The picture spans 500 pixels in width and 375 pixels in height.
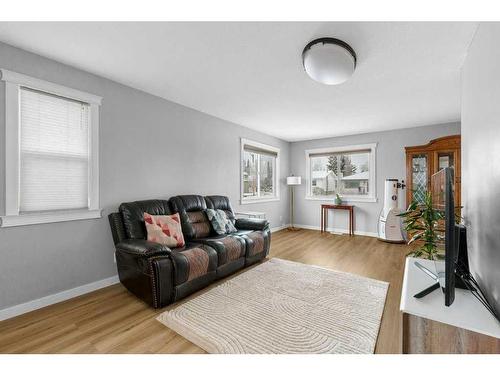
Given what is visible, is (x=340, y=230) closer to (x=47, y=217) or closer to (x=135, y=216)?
(x=135, y=216)

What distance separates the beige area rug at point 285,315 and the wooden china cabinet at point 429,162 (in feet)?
8.63

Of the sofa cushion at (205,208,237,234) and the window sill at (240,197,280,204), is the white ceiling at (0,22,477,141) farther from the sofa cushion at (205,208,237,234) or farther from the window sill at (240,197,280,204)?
the window sill at (240,197,280,204)

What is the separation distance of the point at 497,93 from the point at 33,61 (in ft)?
11.6

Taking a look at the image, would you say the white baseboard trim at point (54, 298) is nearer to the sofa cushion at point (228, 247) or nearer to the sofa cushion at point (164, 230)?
the sofa cushion at point (164, 230)

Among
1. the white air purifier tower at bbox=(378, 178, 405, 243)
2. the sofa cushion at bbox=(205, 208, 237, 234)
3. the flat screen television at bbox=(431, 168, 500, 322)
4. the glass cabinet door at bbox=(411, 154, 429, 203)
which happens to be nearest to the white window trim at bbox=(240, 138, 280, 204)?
the sofa cushion at bbox=(205, 208, 237, 234)

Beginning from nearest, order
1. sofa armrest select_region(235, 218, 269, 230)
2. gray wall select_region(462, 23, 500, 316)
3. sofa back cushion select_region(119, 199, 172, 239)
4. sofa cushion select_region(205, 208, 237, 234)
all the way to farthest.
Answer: gray wall select_region(462, 23, 500, 316) → sofa back cushion select_region(119, 199, 172, 239) → sofa cushion select_region(205, 208, 237, 234) → sofa armrest select_region(235, 218, 269, 230)

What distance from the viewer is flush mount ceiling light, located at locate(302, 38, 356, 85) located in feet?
6.29

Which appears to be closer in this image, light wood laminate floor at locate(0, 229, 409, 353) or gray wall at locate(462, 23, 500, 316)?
gray wall at locate(462, 23, 500, 316)

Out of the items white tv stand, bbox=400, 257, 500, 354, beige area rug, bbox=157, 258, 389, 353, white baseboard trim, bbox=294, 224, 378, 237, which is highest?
white tv stand, bbox=400, 257, 500, 354

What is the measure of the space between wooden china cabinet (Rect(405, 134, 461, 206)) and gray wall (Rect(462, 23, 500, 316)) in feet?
7.87

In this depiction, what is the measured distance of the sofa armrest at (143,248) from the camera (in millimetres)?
2104

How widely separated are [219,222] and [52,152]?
78.9 inches

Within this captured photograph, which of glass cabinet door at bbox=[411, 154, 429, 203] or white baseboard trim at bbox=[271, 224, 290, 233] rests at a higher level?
glass cabinet door at bbox=[411, 154, 429, 203]

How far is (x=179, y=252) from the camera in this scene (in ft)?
7.63
